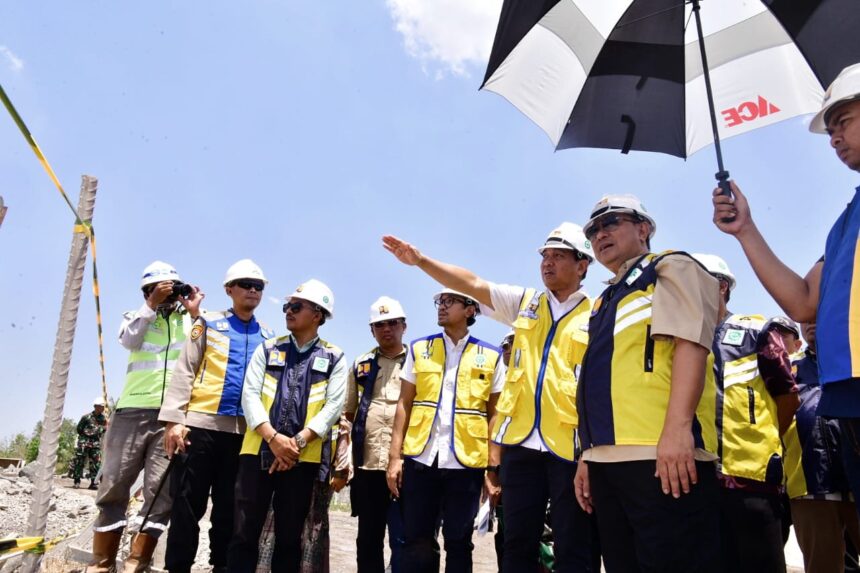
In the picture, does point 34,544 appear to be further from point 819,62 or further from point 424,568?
point 819,62

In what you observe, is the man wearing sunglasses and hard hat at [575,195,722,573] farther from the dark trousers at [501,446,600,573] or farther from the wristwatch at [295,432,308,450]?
the wristwatch at [295,432,308,450]

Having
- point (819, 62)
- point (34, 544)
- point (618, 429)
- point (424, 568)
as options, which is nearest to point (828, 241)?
point (618, 429)

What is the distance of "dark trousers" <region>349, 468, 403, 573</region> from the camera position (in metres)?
5.47

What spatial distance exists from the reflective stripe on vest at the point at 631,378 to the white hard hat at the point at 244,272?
143 inches

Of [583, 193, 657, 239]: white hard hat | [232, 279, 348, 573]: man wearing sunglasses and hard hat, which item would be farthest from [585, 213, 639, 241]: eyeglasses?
[232, 279, 348, 573]: man wearing sunglasses and hard hat

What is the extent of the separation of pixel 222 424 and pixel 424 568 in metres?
2.02

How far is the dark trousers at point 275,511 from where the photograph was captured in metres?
4.90

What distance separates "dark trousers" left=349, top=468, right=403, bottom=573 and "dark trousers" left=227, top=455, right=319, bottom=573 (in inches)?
23.8

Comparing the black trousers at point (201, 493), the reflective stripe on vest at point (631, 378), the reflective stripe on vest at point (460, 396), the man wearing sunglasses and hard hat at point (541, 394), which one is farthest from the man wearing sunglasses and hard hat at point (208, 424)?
the reflective stripe on vest at point (631, 378)

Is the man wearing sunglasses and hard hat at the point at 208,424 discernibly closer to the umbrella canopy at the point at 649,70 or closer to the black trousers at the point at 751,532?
the umbrella canopy at the point at 649,70

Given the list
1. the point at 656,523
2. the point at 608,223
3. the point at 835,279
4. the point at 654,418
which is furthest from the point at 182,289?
the point at 835,279

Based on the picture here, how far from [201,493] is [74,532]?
14.9 feet

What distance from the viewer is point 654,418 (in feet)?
9.62

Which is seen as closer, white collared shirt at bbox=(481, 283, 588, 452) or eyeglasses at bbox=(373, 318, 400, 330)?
white collared shirt at bbox=(481, 283, 588, 452)
